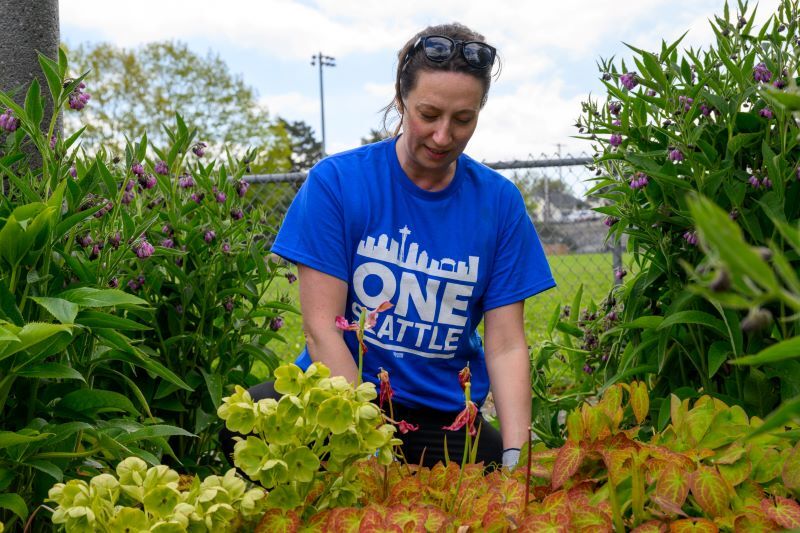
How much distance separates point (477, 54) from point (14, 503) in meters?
1.64

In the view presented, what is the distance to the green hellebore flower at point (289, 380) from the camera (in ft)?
3.96

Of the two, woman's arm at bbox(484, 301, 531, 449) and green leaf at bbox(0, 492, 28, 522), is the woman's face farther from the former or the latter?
green leaf at bbox(0, 492, 28, 522)

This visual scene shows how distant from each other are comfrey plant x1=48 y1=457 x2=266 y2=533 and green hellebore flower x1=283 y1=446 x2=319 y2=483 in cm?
6

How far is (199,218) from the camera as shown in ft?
9.05

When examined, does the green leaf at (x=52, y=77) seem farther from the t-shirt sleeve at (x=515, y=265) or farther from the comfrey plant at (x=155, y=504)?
the t-shirt sleeve at (x=515, y=265)

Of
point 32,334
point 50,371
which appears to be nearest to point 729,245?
point 32,334

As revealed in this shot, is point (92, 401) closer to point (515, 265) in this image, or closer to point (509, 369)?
point (509, 369)

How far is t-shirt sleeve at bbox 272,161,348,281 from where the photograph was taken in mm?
2432

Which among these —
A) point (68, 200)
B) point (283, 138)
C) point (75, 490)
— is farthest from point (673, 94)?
point (283, 138)

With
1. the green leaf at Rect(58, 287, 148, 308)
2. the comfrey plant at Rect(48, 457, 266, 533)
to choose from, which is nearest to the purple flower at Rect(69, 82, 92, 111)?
the green leaf at Rect(58, 287, 148, 308)

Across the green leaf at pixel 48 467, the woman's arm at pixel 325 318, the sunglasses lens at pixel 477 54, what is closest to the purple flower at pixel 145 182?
the woman's arm at pixel 325 318

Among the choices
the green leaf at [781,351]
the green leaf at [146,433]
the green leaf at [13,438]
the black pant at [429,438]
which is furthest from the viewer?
the black pant at [429,438]

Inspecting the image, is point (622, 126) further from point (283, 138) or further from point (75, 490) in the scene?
point (283, 138)

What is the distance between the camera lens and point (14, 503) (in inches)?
64.4
